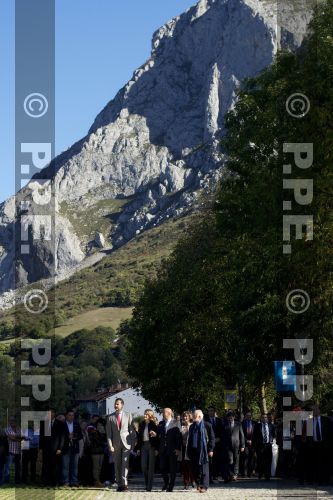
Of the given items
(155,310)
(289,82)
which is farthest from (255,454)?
(155,310)

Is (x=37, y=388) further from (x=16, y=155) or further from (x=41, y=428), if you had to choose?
(x=41, y=428)

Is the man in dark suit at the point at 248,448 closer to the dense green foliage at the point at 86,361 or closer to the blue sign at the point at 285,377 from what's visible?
the blue sign at the point at 285,377

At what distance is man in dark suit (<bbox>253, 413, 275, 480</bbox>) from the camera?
1088 inches

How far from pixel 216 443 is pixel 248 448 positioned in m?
2.22

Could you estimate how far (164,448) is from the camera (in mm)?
23016

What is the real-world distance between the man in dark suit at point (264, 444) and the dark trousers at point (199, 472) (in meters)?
4.62

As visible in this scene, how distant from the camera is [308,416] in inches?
971

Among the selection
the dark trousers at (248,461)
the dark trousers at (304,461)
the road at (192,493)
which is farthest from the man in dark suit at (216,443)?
the dark trousers at (304,461)

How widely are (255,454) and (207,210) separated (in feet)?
66.1

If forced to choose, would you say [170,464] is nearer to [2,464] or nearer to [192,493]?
[192,493]

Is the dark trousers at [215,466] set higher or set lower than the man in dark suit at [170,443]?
lower

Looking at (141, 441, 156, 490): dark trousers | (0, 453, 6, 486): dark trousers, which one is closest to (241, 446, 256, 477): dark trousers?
(141, 441, 156, 490): dark trousers

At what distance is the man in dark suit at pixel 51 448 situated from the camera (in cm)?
2359

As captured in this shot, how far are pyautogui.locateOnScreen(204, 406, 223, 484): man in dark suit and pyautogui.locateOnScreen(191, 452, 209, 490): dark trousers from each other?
3136mm
